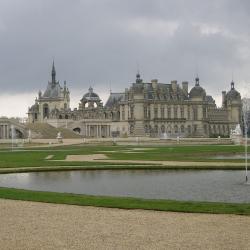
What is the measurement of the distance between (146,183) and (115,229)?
1061 cm

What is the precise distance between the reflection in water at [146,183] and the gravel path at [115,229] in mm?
4387

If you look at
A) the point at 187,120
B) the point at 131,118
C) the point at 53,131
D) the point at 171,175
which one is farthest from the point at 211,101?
the point at 171,175

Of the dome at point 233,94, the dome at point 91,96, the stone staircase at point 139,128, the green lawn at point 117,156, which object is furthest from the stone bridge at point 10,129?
the dome at point 233,94

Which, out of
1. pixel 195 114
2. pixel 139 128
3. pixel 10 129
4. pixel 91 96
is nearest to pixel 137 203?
pixel 10 129

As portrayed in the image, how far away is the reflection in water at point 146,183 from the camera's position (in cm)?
1930

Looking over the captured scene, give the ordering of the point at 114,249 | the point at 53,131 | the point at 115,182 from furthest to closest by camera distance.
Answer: the point at 53,131
the point at 115,182
the point at 114,249

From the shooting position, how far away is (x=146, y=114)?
123688mm

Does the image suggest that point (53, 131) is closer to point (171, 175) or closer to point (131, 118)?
point (131, 118)

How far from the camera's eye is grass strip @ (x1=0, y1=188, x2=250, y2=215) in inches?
586

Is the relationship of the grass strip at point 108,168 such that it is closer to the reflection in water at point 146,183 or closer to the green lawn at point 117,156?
the reflection in water at point 146,183

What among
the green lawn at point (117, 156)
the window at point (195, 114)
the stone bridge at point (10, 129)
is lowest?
the green lawn at point (117, 156)

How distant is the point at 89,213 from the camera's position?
1458 cm

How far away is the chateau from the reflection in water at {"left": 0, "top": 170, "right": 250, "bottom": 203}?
87333mm

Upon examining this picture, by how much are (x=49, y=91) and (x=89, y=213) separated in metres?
136
